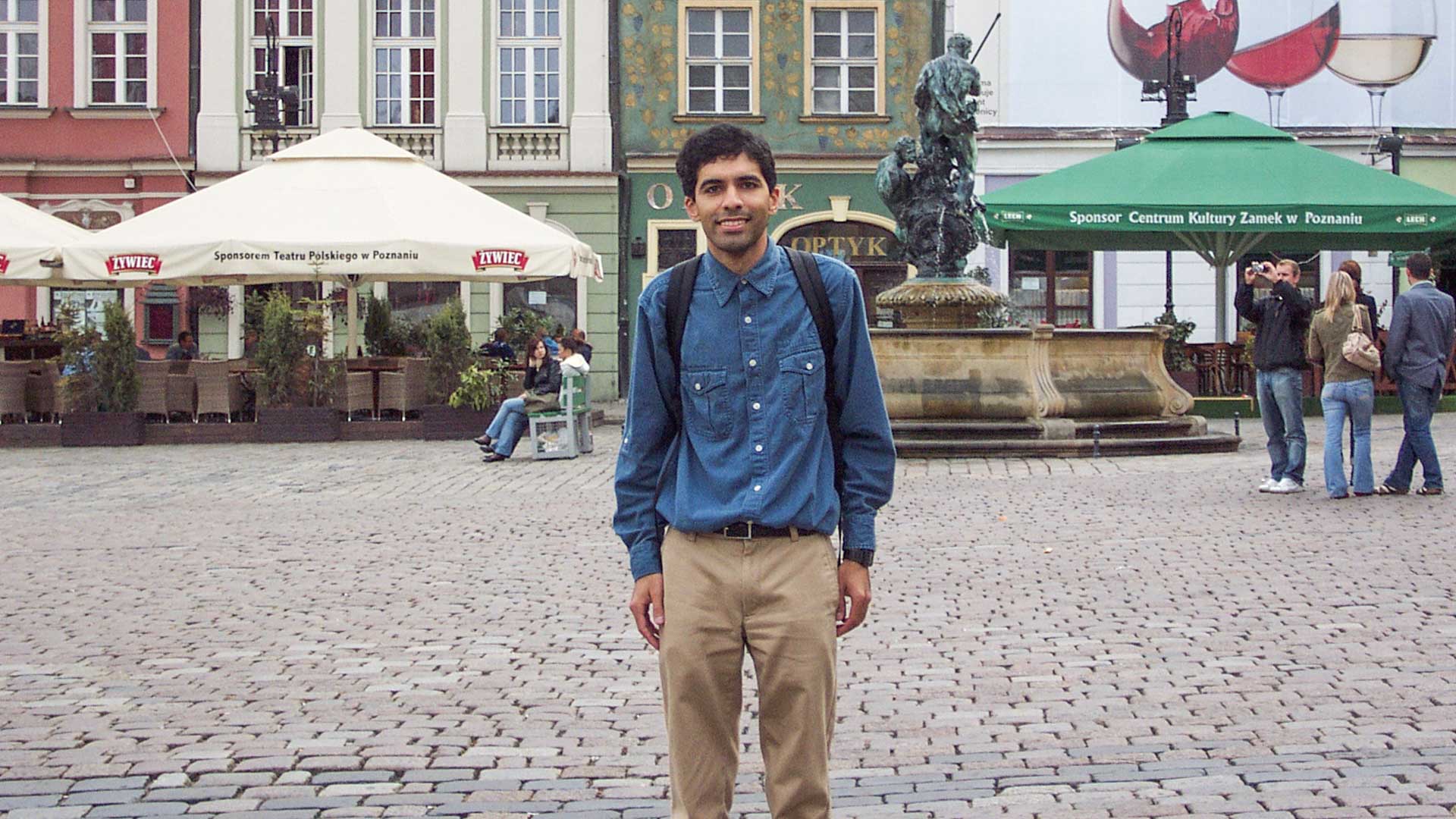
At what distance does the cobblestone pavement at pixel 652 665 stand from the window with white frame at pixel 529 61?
19664mm

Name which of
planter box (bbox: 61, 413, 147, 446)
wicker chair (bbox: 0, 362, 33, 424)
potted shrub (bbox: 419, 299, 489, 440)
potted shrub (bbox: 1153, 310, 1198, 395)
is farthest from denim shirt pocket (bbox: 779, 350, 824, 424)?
wicker chair (bbox: 0, 362, 33, 424)

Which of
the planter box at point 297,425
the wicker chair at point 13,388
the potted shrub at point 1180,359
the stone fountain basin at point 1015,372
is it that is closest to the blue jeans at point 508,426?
the stone fountain basin at point 1015,372

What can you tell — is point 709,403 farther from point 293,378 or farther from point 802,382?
point 293,378

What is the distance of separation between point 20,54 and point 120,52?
1556 mm

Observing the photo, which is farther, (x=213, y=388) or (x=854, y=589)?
(x=213, y=388)

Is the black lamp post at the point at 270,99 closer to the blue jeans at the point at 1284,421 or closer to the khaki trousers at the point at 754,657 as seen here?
the blue jeans at the point at 1284,421

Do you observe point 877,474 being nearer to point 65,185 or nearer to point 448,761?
point 448,761

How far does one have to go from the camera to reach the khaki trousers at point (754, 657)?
3736mm

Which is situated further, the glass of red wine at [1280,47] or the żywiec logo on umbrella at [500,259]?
the glass of red wine at [1280,47]

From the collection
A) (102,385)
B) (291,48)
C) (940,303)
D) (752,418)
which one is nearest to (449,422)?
(102,385)

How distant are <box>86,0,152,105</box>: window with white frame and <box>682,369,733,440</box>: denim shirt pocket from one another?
97.4ft

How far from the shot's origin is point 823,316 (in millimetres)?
3816

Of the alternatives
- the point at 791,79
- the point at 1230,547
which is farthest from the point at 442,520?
the point at 791,79

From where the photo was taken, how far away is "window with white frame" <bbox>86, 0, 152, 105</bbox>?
31531mm
